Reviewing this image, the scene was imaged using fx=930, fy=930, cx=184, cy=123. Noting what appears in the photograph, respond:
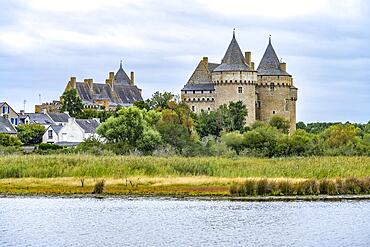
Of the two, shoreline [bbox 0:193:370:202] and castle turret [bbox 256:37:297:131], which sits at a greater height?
castle turret [bbox 256:37:297:131]

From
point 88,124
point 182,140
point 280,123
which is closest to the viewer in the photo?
point 182,140

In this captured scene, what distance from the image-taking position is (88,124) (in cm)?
9350

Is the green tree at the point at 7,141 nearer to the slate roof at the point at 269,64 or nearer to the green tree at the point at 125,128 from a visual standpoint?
the green tree at the point at 125,128

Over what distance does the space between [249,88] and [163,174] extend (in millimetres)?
50527

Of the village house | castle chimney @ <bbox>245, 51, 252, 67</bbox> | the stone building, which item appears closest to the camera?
the village house

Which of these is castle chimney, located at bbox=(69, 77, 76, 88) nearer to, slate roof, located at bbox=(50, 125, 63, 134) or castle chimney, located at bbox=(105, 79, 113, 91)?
castle chimney, located at bbox=(105, 79, 113, 91)

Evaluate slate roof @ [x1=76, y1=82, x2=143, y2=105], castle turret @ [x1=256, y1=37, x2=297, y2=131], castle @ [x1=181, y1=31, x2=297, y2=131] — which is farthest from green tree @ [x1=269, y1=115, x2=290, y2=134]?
slate roof @ [x1=76, y1=82, x2=143, y2=105]

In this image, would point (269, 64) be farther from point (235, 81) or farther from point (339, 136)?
point (339, 136)

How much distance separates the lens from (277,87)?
333 feet

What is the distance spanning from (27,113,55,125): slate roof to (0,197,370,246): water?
58735 mm

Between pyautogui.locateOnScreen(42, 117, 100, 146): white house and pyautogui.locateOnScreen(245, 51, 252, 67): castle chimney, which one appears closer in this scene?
pyautogui.locateOnScreen(42, 117, 100, 146): white house

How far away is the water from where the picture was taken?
29.7 metres

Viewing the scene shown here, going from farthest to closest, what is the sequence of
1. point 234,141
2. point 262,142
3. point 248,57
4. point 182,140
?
point 248,57, point 234,141, point 262,142, point 182,140

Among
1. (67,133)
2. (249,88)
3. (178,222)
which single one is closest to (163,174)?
(178,222)
